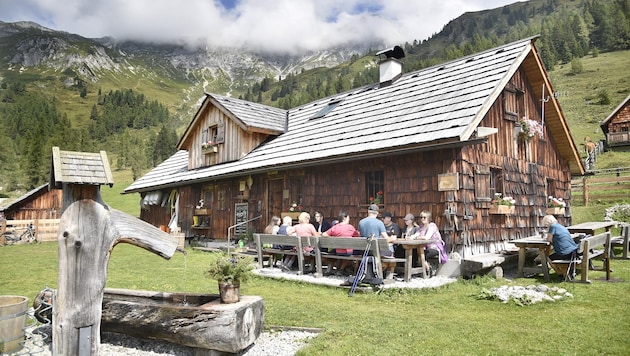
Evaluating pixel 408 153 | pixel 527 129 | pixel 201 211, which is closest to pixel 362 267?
pixel 408 153

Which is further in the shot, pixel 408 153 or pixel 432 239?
pixel 408 153

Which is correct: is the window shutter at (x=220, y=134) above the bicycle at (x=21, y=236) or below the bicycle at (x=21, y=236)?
above

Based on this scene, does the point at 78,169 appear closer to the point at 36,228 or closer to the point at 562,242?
the point at 562,242

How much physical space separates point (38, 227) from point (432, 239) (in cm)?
2302

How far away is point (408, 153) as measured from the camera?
11.3 m

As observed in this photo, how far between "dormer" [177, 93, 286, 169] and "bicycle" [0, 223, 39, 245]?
1000 centimetres

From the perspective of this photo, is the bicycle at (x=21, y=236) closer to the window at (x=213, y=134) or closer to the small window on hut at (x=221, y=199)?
the window at (x=213, y=134)

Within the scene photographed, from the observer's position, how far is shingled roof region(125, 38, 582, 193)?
1077 centimetres

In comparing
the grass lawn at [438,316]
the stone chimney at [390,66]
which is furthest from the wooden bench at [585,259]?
the stone chimney at [390,66]

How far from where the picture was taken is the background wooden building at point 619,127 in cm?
3822

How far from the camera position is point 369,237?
8797 millimetres

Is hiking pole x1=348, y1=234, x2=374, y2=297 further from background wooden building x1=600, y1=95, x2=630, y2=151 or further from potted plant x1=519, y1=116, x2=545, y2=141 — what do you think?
background wooden building x1=600, y1=95, x2=630, y2=151

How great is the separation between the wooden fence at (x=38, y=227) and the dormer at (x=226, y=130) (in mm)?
9801

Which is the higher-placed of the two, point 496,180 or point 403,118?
point 403,118
